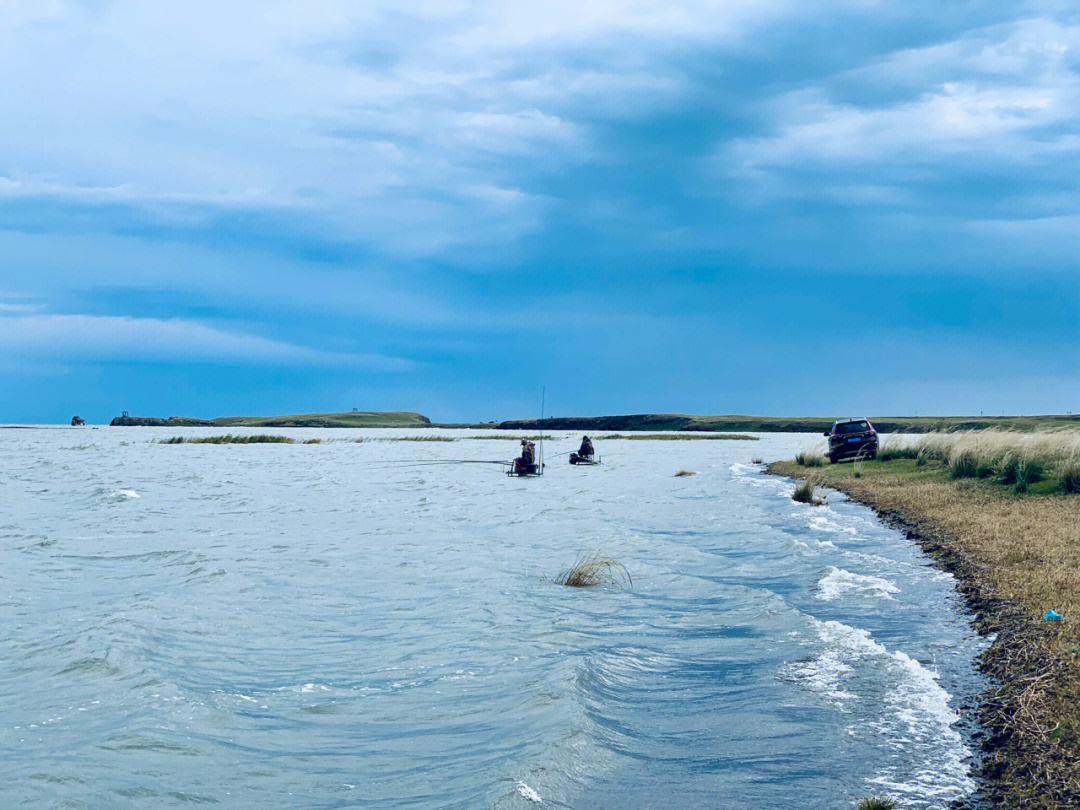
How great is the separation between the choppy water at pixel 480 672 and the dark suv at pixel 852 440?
19.4m

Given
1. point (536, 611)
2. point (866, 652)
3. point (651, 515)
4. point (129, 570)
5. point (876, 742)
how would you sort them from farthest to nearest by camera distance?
1. point (651, 515)
2. point (129, 570)
3. point (536, 611)
4. point (866, 652)
5. point (876, 742)

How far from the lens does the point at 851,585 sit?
1395cm

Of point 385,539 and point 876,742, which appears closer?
point 876,742

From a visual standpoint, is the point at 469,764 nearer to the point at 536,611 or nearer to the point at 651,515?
the point at 536,611

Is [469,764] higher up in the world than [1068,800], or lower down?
lower down

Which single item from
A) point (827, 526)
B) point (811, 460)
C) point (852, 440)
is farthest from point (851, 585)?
point (811, 460)

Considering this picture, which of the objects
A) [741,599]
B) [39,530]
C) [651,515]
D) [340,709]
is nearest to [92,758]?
[340,709]

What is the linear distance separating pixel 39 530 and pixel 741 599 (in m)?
19.7

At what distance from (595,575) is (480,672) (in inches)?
230

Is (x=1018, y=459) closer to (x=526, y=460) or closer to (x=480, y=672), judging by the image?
(x=480, y=672)

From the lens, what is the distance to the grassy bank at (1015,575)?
6367 millimetres

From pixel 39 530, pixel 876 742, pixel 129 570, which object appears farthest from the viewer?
pixel 39 530

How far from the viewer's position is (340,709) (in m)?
8.82

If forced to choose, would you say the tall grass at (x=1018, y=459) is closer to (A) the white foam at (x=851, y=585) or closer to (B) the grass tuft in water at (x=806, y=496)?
(B) the grass tuft in water at (x=806, y=496)
